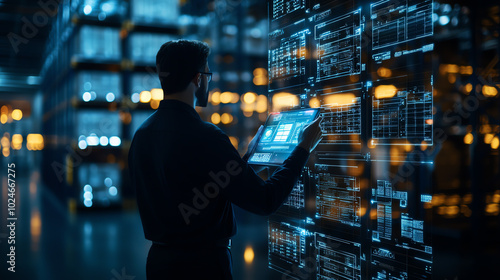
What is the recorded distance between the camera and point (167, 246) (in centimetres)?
153

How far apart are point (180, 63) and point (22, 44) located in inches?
396

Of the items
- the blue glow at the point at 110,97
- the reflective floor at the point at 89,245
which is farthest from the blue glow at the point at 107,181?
the blue glow at the point at 110,97

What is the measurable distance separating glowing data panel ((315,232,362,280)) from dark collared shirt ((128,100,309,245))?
0.60m

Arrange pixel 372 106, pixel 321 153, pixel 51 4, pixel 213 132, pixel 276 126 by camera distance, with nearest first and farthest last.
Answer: pixel 213 132, pixel 372 106, pixel 276 126, pixel 321 153, pixel 51 4

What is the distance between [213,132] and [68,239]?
5.06 meters

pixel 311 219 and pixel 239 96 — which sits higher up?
pixel 239 96

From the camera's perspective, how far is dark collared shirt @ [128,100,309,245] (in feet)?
4.66

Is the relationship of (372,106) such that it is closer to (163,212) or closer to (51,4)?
(163,212)

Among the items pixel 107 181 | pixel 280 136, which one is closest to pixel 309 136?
pixel 280 136

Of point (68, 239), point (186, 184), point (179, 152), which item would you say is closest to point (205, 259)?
point (186, 184)

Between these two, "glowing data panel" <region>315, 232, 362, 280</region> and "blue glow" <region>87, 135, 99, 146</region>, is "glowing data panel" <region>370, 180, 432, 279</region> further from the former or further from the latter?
"blue glow" <region>87, 135, 99, 146</region>

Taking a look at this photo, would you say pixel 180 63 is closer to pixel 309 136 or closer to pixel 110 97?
pixel 309 136

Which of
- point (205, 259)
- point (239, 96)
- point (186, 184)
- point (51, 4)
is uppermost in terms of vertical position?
point (51, 4)
